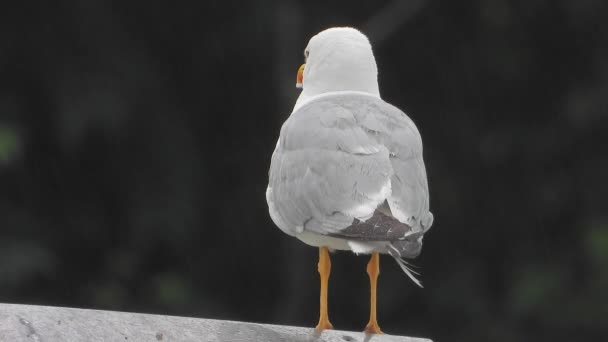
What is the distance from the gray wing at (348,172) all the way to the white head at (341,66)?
20 centimetres

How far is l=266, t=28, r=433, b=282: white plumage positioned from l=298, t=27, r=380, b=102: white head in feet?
0.21

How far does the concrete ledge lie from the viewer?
3.08 meters

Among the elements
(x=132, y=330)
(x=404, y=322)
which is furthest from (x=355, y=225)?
(x=404, y=322)

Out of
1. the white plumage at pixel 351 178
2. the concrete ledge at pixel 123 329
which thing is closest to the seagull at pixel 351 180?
the white plumage at pixel 351 178

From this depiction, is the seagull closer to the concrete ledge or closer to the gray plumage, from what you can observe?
the gray plumage

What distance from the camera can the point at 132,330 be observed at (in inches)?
127

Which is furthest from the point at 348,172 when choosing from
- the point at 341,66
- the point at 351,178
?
the point at 341,66

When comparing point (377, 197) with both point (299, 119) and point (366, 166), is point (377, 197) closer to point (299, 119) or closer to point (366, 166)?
point (366, 166)

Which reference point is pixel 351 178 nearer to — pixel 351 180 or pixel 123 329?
pixel 351 180

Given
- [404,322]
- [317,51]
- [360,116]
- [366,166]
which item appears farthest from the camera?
[404,322]

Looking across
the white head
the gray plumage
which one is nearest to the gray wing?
the gray plumage

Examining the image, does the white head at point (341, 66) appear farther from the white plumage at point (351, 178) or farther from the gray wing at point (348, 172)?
the gray wing at point (348, 172)

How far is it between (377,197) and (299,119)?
0.50 metres

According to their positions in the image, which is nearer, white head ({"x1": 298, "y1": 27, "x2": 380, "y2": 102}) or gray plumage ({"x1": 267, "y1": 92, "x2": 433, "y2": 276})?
gray plumage ({"x1": 267, "y1": 92, "x2": 433, "y2": 276})
